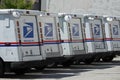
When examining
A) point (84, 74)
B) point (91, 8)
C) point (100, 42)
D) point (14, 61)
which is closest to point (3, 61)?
point (14, 61)

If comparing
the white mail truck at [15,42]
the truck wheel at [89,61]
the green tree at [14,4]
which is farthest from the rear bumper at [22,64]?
the green tree at [14,4]

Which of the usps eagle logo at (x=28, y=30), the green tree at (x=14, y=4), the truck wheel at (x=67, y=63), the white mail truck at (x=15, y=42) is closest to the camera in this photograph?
the white mail truck at (x=15, y=42)

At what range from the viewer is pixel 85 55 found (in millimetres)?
25094

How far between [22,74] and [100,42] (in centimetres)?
745

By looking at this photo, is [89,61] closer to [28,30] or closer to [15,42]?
[28,30]

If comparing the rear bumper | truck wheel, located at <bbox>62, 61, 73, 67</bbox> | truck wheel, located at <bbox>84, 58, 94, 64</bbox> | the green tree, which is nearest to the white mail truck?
the rear bumper

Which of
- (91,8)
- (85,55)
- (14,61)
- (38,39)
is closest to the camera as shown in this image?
(14,61)

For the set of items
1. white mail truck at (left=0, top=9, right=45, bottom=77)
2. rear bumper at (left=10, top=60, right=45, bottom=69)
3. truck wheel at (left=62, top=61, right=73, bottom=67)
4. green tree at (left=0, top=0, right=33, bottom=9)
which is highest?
green tree at (left=0, top=0, right=33, bottom=9)

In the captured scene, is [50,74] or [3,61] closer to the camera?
[3,61]

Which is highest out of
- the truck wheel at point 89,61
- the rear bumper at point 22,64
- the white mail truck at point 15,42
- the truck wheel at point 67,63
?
the white mail truck at point 15,42

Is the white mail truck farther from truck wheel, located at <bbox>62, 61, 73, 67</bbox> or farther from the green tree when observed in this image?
the green tree

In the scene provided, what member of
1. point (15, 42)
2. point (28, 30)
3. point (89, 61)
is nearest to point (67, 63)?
point (89, 61)

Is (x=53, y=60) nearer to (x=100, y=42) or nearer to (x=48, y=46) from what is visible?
(x=48, y=46)

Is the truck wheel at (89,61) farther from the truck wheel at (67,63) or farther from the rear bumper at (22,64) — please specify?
the rear bumper at (22,64)
